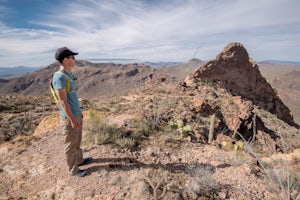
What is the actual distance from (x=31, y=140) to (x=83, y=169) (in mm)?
2098

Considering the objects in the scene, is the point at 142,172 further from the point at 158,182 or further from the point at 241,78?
the point at 241,78

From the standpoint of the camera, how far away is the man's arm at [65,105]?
3209mm

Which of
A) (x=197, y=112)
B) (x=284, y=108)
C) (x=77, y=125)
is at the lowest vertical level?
(x=284, y=108)

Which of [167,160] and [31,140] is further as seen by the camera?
[31,140]

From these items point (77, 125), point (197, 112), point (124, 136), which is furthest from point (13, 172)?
point (197, 112)

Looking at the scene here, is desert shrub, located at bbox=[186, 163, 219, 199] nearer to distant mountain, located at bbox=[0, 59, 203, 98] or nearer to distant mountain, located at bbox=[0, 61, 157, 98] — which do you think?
distant mountain, located at bbox=[0, 59, 203, 98]

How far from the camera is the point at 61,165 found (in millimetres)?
4152

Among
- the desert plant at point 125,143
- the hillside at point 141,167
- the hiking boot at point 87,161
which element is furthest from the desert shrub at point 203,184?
the hiking boot at point 87,161

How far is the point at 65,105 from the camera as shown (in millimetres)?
3270

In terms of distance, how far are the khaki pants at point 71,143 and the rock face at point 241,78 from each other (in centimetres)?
1761

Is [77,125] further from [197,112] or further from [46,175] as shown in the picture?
[197,112]

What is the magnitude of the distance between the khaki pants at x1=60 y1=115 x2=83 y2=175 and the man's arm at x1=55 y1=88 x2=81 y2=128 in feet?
0.55

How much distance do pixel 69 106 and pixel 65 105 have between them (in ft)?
0.66

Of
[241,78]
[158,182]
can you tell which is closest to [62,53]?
[158,182]
